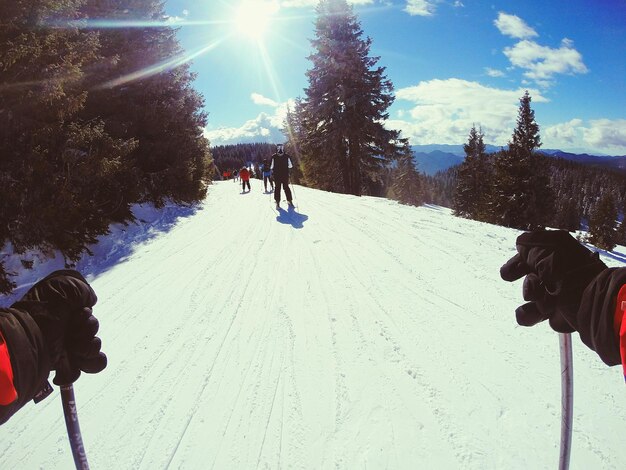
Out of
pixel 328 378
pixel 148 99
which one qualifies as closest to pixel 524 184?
pixel 148 99

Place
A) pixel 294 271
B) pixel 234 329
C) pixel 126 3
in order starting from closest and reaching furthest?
1. pixel 234 329
2. pixel 294 271
3. pixel 126 3

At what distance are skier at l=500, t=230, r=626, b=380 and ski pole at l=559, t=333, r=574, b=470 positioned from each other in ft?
0.32

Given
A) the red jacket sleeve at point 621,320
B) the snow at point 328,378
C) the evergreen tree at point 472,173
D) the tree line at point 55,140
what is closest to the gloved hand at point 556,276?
the red jacket sleeve at point 621,320

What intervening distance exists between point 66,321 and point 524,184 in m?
33.0

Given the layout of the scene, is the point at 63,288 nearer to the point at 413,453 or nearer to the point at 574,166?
the point at 413,453

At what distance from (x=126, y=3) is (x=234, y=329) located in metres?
14.2

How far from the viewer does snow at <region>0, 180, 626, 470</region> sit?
2.42 m

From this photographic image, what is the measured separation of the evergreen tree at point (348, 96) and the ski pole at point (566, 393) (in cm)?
2410

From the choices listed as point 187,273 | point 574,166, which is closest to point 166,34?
point 187,273

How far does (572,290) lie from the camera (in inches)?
66.7

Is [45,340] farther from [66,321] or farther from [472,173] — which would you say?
[472,173]

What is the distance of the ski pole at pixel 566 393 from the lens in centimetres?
181

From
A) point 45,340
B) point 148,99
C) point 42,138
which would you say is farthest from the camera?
point 148,99

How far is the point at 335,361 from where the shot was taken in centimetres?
340
